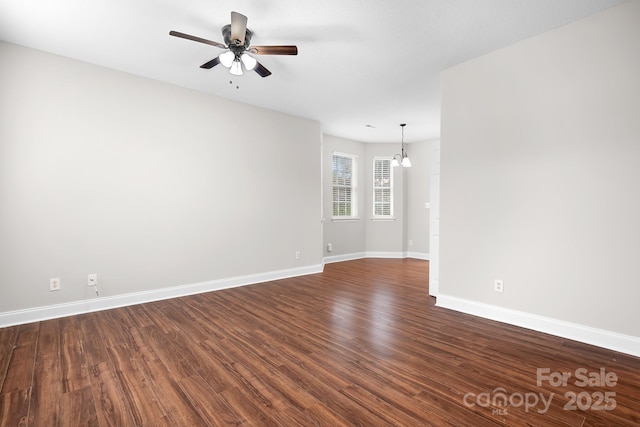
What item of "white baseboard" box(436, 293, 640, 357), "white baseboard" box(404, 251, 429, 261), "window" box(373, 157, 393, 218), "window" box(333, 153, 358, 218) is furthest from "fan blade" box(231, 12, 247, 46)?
"white baseboard" box(404, 251, 429, 261)

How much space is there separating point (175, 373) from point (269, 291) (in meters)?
2.17

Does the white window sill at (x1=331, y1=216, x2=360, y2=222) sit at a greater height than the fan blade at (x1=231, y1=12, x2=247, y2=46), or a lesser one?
lesser

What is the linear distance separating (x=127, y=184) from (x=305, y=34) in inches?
107

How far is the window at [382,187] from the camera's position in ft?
24.5

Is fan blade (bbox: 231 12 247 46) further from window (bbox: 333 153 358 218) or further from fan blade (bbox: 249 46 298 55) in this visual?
Result: window (bbox: 333 153 358 218)

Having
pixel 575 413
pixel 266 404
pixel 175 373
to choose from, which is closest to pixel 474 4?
pixel 575 413

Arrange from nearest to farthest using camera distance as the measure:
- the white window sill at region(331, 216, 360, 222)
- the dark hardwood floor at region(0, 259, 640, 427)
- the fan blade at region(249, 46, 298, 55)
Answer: the dark hardwood floor at region(0, 259, 640, 427), the fan blade at region(249, 46, 298, 55), the white window sill at region(331, 216, 360, 222)

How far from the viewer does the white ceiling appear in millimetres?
2400

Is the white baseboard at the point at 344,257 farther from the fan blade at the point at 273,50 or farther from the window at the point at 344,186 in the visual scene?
the fan blade at the point at 273,50

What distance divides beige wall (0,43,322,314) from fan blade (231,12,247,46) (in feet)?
6.68

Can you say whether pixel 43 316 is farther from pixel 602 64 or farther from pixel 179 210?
pixel 602 64

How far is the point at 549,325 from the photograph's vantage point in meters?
2.71

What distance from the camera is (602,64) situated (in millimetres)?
2451

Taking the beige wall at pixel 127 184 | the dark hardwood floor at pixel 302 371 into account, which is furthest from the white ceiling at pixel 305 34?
the dark hardwood floor at pixel 302 371
